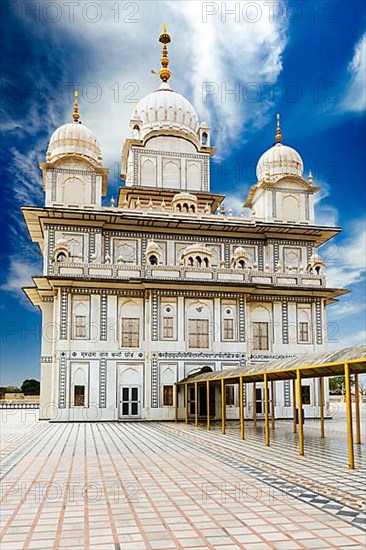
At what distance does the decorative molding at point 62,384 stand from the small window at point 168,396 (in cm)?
479

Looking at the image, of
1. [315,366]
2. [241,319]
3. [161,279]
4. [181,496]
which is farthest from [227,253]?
[181,496]

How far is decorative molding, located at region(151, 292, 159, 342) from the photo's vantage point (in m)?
30.0

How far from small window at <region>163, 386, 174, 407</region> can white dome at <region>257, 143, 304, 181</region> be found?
612 inches

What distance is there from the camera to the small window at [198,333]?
30562 mm

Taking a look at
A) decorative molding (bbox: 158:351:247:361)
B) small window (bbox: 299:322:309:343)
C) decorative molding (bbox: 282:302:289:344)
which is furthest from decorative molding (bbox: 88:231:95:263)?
small window (bbox: 299:322:309:343)

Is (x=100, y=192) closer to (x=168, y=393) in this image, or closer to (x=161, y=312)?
(x=161, y=312)

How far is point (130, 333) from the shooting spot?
30.2m

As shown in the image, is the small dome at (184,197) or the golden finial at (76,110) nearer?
the small dome at (184,197)

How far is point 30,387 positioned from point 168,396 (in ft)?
118

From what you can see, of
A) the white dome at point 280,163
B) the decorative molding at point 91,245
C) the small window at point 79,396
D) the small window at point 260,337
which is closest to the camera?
the small window at point 79,396

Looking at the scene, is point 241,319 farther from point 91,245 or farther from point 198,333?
point 91,245

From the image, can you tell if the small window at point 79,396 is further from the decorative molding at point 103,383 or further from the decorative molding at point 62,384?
the decorative molding at point 103,383

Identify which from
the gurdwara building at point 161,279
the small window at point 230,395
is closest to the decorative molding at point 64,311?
the gurdwara building at point 161,279

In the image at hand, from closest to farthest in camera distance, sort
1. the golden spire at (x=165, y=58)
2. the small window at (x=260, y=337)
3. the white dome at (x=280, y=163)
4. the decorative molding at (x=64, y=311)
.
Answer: the decorative molding at (x=64, y=311), the small window at (x=260, y=337), the white dome at (x=280, y=163), the golden spire at (x=165, y=58)
